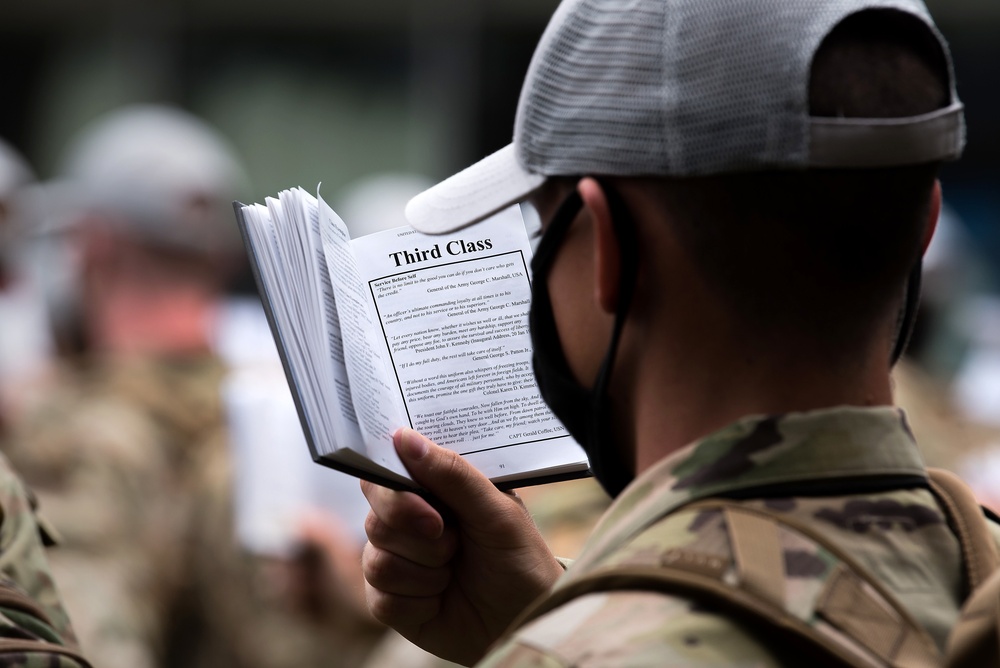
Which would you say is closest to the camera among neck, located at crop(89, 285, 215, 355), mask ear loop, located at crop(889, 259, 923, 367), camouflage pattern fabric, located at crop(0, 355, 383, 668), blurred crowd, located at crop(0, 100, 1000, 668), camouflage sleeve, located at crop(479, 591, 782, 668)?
camouflage sleeve, located at crop(479, 591, 782, 668)

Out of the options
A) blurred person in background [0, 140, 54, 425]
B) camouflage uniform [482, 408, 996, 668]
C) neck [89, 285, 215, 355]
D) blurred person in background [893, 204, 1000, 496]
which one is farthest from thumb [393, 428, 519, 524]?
blurred person in background [893, 204, 1000, 496]

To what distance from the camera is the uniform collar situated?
4.62 feet

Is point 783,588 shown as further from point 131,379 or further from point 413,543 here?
point 131,379

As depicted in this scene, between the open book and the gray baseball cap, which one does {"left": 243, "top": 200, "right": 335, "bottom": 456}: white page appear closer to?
the open book

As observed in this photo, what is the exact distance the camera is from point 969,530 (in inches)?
56.9

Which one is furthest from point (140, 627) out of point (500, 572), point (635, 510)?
point (635, 510)

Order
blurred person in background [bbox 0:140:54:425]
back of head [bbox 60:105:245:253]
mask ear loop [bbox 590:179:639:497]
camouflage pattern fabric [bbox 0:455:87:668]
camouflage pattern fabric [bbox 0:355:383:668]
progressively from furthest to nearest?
blurred person in background [bbox 0:140:54:425] < back of head [bbox 60:105:245:253] < camouflage pattern fabric [bbox 0:355:383:668] < camouflage pattern fabric [bbox 0:455:87:668] < mask ear loop [bbox 590:179:639:497]

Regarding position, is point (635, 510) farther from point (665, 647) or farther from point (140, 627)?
point (140, 627)

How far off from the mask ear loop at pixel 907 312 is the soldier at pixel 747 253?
0.10 metres

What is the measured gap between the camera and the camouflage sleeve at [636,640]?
1249 mm

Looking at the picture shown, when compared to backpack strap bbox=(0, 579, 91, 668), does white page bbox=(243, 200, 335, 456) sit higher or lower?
higher

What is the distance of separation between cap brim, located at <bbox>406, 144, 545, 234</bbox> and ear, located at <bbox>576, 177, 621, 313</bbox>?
3.4 inches

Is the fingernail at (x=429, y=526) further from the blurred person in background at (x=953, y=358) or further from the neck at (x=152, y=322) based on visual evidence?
the blurred person in background at (x=953, y=358)

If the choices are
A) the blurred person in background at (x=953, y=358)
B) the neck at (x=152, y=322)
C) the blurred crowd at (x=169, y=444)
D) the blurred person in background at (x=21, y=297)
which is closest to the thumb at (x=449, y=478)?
the blurred crowd at (x=169, y=444)
